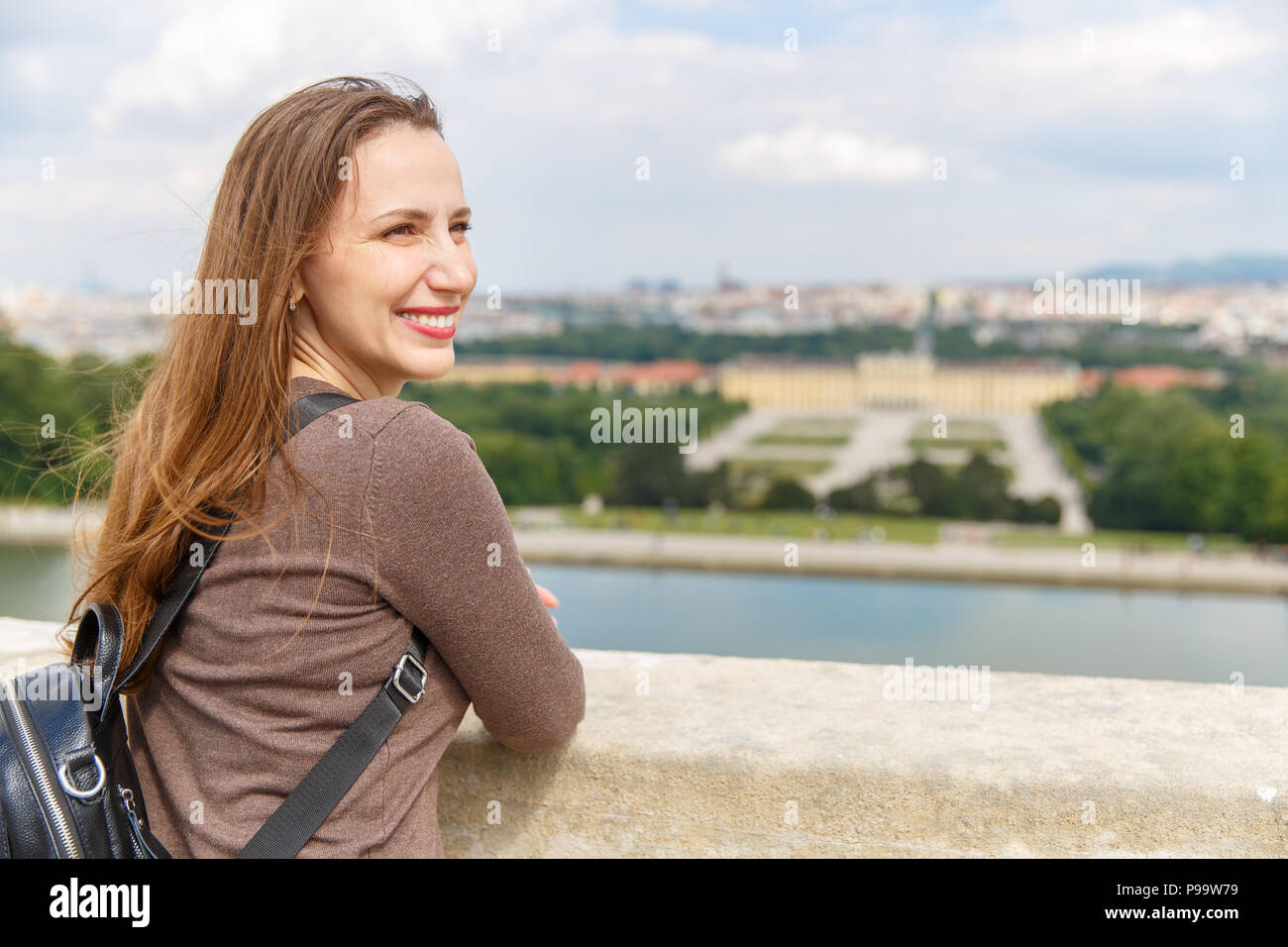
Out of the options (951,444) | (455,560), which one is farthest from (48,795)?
(951,444)

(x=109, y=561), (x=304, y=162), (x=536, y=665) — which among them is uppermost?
(x=304, y=162)

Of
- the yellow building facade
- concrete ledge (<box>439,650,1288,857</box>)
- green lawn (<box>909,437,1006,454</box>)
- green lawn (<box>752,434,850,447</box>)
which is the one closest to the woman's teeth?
concrete ledge (<box>439,650,1288,857</box>)

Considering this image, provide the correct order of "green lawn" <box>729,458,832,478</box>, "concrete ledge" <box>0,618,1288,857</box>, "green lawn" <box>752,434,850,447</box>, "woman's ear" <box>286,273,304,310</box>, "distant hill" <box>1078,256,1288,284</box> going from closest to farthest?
"woman's ear" <box>286,273,304,310</box>, "concrete ledge" <box>0,618,1288,857</box>, "green lawn" <box>729,458,832,478</box>, "green lawn" <box>752,434,850,447</box>, "distant hill" <box>1078,256,1288,284</box>

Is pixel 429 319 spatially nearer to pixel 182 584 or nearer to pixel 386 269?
pixel 386 269

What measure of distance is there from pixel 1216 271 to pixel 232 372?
103711 millimetres

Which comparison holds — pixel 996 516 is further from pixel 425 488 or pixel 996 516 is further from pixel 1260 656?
pixel 425 488

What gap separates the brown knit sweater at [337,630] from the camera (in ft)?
3.28

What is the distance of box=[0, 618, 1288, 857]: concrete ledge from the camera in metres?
1.23

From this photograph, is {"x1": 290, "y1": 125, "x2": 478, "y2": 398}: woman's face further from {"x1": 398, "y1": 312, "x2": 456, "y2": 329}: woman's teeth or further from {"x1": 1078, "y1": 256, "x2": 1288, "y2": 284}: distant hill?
{"x1": 1078, "y1": 256, "x2": 1288, "y2": 284}: distant hill

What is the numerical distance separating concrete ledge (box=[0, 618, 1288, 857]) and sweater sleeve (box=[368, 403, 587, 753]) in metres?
0.26

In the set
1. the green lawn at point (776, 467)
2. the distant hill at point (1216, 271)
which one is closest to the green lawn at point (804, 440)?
the green lawn at point (776, 467)

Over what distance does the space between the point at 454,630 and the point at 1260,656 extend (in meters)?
29.6
